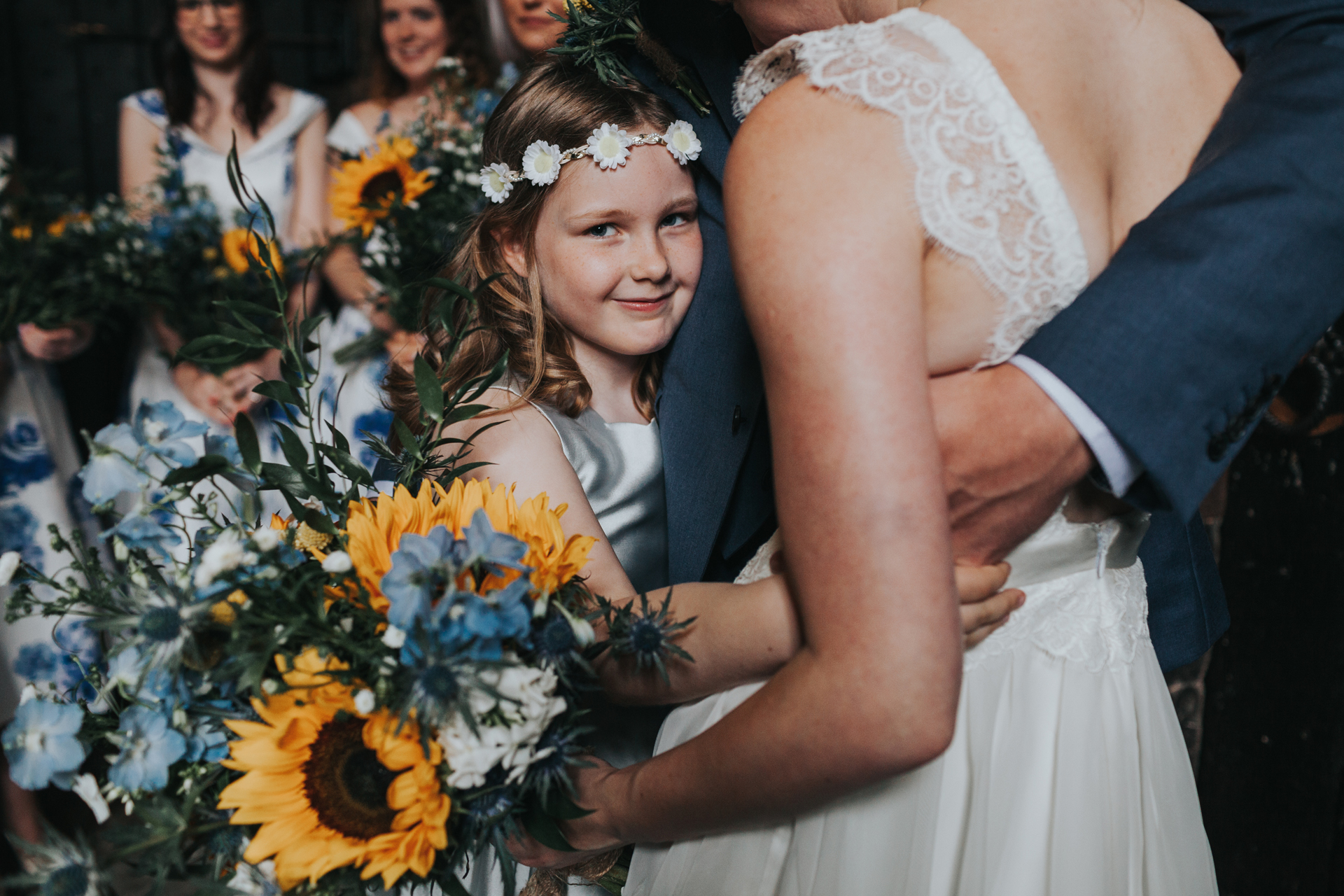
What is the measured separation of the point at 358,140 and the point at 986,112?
337cm

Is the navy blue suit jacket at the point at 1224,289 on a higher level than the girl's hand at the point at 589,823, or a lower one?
higher

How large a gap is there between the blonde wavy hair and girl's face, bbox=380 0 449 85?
2.09 m

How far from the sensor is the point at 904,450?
2.47 feet

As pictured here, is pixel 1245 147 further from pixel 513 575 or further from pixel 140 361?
pixel 140 361

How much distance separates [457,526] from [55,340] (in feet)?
9.51

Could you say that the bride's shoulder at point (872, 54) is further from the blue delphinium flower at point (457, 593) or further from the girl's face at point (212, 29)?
the girl's face at point (212, 29)

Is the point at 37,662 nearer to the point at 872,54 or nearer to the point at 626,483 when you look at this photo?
the point at 626,483

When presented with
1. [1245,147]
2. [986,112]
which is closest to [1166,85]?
[1245,147]

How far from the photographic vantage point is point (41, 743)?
2.99 ft

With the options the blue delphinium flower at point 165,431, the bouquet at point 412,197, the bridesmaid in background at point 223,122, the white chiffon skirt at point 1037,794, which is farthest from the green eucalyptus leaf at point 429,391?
the bridesmaid in background at point 223,122

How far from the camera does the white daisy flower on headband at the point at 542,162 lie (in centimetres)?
159

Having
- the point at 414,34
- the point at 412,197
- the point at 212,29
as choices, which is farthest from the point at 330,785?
the point at 212,29

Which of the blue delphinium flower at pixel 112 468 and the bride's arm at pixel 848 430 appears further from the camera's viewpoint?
the blue delphinium flower at pixel 112 468

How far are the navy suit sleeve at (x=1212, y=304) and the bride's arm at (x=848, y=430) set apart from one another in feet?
0.63
